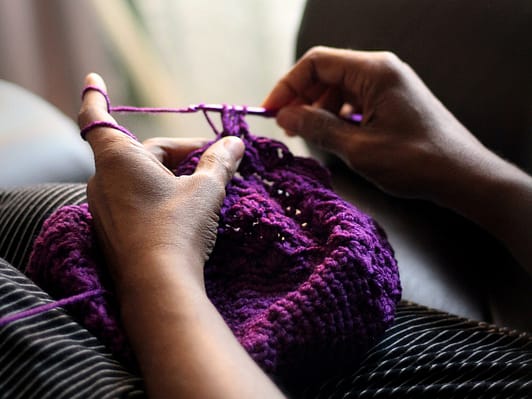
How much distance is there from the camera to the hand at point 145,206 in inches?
20.2

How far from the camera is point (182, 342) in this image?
0.45 metres

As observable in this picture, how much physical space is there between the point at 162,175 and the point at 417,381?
302mm

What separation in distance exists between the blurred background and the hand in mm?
954

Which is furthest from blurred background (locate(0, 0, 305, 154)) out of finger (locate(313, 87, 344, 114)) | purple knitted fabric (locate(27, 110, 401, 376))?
purple knitted fabric (locate(27, 110, 401, 376))

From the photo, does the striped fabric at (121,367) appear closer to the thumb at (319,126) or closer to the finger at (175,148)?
the finger at (175,148)

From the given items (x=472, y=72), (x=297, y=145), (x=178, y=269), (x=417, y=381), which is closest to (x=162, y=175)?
(x=178, y=269)

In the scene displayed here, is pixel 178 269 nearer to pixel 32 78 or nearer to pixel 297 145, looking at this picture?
pixel 297 145

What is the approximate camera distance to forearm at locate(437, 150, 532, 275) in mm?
721

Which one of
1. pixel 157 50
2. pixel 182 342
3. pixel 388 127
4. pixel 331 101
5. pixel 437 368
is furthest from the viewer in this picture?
pixel 157 50

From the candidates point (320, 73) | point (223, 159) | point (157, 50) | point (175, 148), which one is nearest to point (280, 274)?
point (223, 159)

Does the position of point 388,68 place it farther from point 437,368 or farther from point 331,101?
point 437,368

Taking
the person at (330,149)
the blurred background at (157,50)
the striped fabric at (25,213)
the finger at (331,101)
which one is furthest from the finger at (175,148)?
the blurred background at (157,50)

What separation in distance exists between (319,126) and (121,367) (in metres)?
0.45

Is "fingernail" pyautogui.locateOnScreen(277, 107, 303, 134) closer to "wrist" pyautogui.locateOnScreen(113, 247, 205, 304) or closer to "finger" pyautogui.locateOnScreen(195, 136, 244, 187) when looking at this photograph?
"finger" pyautogui.locateOnScreen(195, 136, 244, 187)
